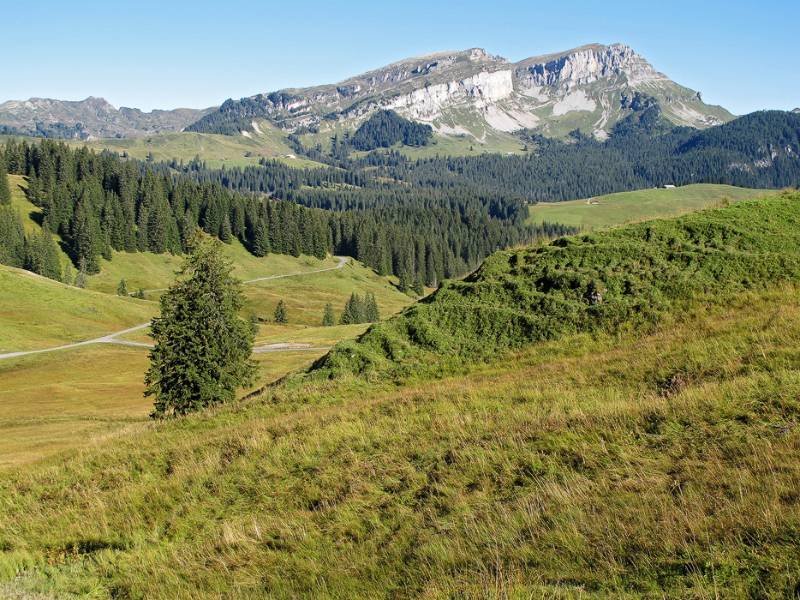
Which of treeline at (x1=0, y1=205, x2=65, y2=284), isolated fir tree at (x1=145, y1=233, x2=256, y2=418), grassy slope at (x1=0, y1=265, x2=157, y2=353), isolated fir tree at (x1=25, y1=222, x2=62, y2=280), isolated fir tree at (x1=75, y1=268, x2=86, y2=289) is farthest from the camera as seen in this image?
isolated fir tree at (x1=25, y1=222, x2=62, y2=280)

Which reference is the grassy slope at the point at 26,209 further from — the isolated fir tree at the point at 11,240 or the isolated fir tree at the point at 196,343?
the isolated fir tree at the point at 196,343

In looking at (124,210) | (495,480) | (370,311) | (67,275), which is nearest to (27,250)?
(67,275)

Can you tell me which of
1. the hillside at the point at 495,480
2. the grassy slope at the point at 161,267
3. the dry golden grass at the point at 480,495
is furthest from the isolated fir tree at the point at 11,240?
the dry golden grass at the point at 480,495

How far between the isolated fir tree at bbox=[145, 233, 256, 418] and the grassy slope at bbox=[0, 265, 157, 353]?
6492 cm

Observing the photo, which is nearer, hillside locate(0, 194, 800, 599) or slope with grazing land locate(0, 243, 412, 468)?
hillside locate(0, 194, 800, 599)

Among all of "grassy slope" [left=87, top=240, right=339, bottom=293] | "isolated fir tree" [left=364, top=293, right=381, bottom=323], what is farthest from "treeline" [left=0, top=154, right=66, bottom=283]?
"isolated fir tree" [left=364, top=293, right=381, bottom=323]

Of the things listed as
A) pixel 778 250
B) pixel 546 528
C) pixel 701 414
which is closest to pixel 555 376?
pixel 701 414

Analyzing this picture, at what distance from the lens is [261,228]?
620ft

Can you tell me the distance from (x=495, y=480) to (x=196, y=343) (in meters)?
28.6

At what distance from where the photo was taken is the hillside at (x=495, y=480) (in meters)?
6.34

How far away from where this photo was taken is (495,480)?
9273 mm

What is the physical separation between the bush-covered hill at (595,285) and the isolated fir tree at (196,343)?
1365 cm

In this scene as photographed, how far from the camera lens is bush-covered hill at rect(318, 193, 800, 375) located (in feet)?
65.9

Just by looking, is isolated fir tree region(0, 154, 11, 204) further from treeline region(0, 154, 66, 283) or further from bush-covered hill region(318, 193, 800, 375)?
bush-covered hill region(318, 193, 800, 375)
